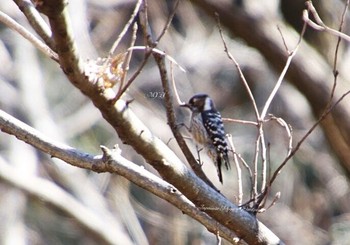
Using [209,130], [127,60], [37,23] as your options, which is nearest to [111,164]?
[127,60]

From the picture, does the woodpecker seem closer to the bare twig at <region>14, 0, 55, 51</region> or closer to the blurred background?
the blurred background

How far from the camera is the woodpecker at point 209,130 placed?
4586 mm

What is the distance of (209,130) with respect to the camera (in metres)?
4.72

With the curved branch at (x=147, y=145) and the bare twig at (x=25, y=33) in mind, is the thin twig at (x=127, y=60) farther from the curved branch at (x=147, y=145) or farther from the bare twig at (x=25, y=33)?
the bare twig at (x=25, y=33)

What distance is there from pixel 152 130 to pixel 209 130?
3101 millimetres

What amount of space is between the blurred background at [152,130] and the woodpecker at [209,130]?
1.31 m

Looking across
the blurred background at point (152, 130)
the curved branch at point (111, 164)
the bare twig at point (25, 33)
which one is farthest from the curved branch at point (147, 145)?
the blurred background at point (152, 130)

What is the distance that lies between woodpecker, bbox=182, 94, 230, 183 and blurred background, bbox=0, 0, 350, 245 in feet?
4.29

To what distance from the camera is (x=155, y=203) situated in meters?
8.47

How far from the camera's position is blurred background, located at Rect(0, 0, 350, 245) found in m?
6.67

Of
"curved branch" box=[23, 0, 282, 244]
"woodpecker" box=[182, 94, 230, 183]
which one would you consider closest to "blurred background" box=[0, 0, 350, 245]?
"woodpecker" box=[182, 94, 230, 183]

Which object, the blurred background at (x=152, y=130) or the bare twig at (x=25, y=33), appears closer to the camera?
the bare twig at (x=25, y=33)

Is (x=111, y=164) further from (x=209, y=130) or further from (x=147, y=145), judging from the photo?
(x=209, y=130)

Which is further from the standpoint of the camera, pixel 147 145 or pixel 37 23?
pixel 147 145
